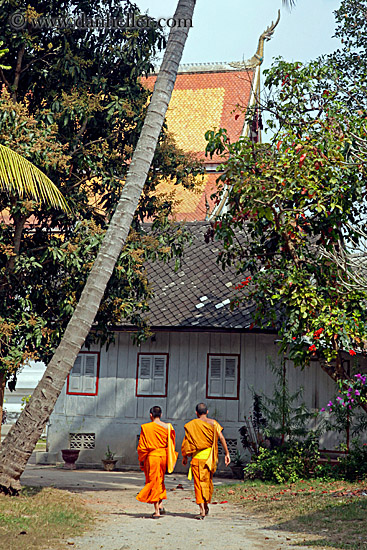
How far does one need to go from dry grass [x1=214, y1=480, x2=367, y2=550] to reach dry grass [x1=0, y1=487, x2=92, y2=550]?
305 cm

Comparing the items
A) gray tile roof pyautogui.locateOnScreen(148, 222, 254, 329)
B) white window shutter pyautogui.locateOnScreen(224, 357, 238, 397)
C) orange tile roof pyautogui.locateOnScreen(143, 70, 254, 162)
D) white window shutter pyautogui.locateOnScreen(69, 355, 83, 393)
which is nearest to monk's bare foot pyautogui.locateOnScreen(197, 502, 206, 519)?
gray tile roof pyautogui.locateOnScreen(148, 222, 254, 329)

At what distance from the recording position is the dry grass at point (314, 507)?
10.3 m

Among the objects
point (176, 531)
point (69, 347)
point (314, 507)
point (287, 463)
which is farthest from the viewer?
point (287, 463)

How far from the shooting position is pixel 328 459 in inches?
637

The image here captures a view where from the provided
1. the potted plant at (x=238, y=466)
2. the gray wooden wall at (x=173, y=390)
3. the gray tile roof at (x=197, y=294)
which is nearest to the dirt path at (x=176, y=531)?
the potted plant at (x=238, y=466)

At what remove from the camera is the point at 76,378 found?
21.1 meters

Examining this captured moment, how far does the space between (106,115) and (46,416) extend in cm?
578

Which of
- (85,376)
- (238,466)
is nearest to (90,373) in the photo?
(85,376)

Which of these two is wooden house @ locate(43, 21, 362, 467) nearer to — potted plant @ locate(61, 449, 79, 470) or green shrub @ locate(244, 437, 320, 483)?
potted plant @ locate(61, 449, 79, 470)

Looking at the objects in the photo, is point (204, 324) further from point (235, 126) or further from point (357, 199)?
point (235, 126)

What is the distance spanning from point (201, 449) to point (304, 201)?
15.5 feet

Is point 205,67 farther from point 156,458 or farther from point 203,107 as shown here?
point 156,458

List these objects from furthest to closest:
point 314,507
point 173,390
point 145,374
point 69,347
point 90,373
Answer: point 90,373 → point 145,374 → point 173,390 → point 314,507 → point 69,347

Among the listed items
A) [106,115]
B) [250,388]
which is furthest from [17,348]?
[250,388]
